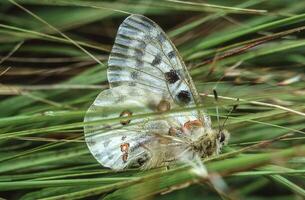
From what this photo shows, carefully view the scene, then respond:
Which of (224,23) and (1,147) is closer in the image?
(1,147)

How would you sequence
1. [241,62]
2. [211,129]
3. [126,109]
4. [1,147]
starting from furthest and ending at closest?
[241,62]
[1,147]
[211,129]
[126,109]

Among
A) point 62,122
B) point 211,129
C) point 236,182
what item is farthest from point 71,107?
point 236,182

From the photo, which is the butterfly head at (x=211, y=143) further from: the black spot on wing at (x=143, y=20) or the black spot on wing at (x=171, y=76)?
the black spot on wing at (x=143, y=20)

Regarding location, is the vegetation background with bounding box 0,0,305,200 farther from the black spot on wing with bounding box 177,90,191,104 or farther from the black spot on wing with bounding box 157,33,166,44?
A: the black spot on wing with bounding box 157,33,166,44

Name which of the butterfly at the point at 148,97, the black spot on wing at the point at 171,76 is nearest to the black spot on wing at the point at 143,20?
the butterfly at the point at 148,97

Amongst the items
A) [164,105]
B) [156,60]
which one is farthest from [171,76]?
[164,105]

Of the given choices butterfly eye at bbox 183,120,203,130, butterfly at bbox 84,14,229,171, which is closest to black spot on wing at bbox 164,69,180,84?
butterfly at bbox 84,14,229,171

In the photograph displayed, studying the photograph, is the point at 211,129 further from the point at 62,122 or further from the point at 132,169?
the point at 62,122
